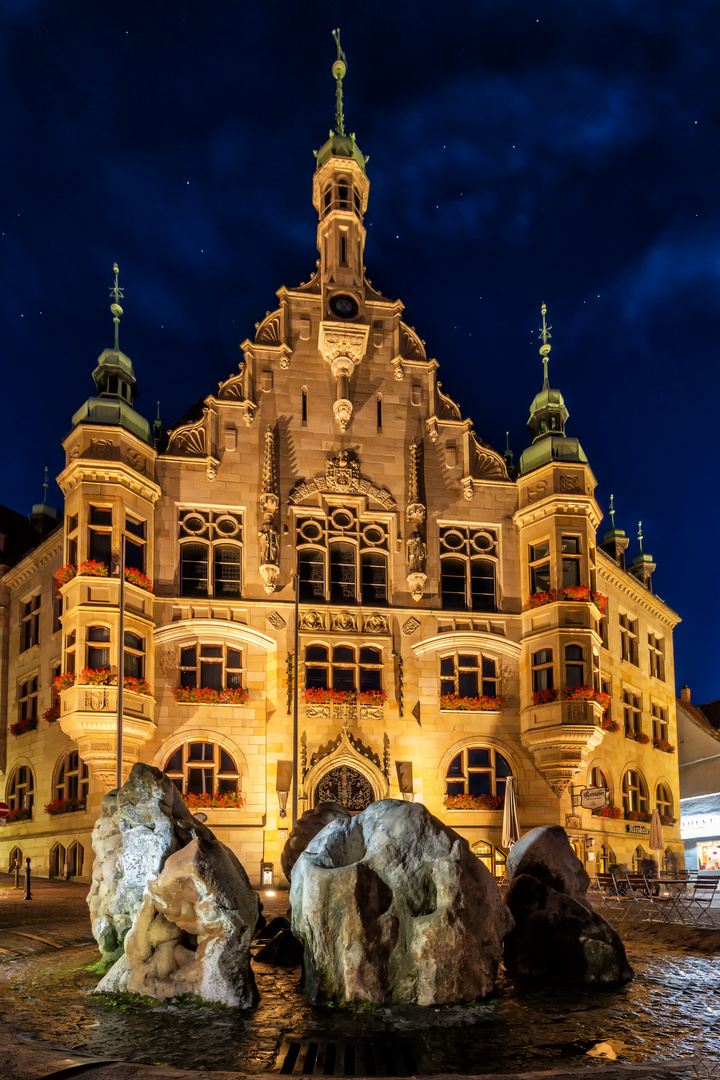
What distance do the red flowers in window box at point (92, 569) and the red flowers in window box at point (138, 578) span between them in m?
0.75

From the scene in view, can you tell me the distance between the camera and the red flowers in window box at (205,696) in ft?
106

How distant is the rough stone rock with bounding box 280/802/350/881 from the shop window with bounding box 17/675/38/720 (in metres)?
20.0

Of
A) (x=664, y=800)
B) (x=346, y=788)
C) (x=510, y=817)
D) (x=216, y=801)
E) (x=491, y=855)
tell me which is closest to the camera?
(x=510, y=817)

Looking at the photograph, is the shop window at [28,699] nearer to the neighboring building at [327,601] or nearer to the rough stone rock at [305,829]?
the neighboring building at [327,601]

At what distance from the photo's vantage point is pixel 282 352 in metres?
36.0

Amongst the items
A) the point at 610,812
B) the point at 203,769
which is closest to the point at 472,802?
the point at 610,812

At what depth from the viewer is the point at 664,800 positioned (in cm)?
4281

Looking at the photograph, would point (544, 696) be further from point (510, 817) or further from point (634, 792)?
point (634, 792)

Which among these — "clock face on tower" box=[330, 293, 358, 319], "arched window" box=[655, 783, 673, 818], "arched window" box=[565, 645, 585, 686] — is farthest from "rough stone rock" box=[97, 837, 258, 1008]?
"arched window" box=[655, 783, 673, 818]

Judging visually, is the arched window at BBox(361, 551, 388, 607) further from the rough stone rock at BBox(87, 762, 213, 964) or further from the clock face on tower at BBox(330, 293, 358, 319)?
the rough stone rock at BBox(87, 762, 213, 964)

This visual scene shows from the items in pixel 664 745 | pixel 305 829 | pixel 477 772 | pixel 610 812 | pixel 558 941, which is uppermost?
pixel 664 745

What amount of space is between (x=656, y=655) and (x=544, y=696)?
1365 cm

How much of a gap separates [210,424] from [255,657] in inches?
322

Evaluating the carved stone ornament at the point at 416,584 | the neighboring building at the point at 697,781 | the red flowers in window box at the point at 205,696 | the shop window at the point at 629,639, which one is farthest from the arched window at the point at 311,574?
the neighboring building at the point at 697,781
